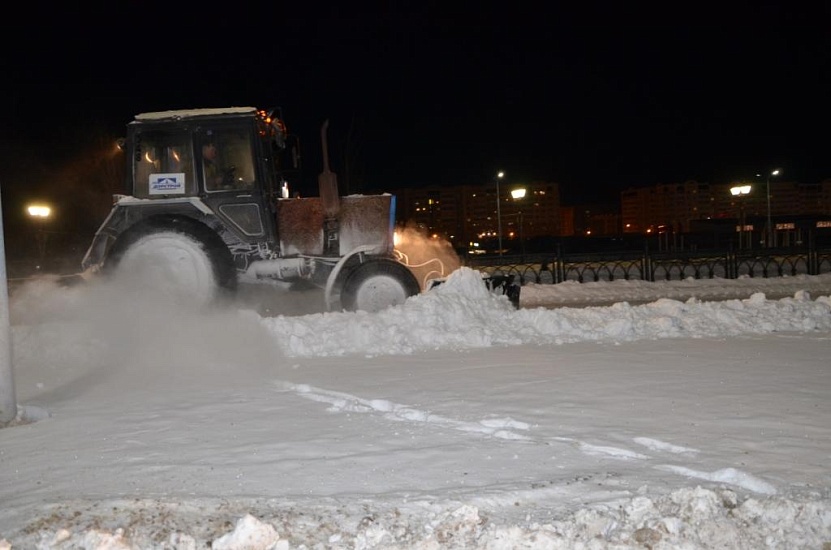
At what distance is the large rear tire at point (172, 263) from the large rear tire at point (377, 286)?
1829mm

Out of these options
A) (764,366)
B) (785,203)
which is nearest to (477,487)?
(764,366)

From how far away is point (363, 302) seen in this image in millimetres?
10586

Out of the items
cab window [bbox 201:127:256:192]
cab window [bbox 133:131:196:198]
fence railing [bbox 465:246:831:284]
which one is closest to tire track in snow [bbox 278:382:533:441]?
cab window [bbox 201:127:256:192]

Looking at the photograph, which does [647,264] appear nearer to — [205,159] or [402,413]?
[205,159]

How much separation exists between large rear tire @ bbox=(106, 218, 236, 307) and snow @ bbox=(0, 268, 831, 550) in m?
0.30

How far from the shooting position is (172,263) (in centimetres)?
1007

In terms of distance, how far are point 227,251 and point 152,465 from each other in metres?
5.62

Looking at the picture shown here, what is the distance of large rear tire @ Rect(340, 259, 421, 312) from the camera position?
34.6 feet

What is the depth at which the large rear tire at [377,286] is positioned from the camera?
1055 cm

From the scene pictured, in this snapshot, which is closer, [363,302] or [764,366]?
[764,366]

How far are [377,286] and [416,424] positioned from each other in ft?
15.7

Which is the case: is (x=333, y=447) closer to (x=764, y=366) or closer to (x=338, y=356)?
(x=338, y=356)

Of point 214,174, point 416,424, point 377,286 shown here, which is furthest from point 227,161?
point 416,424

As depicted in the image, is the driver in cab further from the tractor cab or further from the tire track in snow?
the tire track in snow
